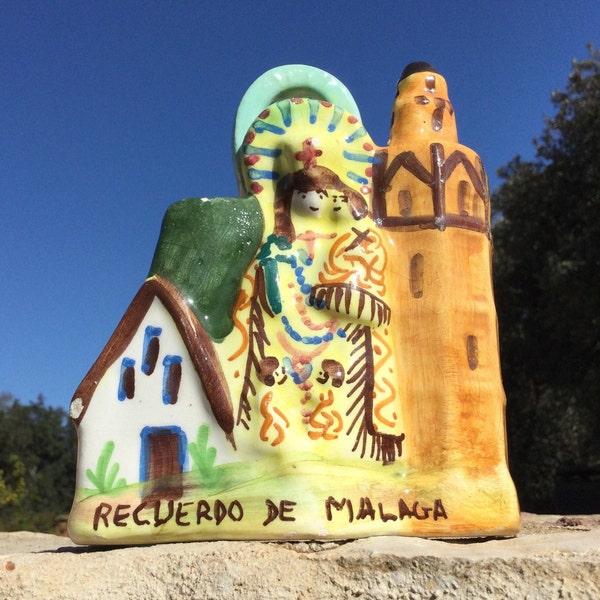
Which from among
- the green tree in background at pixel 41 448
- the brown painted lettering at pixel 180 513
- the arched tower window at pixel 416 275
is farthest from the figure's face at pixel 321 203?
the green tree in background at pixel 41 448

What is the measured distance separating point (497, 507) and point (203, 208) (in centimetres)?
214

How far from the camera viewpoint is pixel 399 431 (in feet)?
12.2

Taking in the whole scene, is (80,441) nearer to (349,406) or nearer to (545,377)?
→ (349,406)

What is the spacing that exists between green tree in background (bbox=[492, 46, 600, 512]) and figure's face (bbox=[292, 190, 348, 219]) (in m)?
6.74

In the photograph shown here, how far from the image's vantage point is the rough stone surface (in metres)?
2.53

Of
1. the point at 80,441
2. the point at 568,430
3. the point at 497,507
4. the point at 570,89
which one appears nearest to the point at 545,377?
the point at 568,430

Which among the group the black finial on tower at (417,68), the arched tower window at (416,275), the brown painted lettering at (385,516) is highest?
the black finial on tower at (417,68)

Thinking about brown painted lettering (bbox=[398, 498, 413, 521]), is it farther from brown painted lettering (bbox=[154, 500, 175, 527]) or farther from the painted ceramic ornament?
brown painted lettering (bbox=[154, 500, 175, 527])

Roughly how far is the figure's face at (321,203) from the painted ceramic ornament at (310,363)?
0.01 meters

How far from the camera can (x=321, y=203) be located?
13.2ft

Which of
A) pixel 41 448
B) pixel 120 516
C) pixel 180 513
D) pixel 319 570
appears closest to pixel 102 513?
pixel 120 516

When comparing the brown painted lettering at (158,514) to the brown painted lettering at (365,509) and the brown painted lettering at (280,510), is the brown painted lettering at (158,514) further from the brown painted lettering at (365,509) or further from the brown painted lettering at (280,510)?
the brown painted lettering at (365,509)

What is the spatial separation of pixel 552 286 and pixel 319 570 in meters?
8.26

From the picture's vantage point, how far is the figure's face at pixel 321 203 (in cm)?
400
